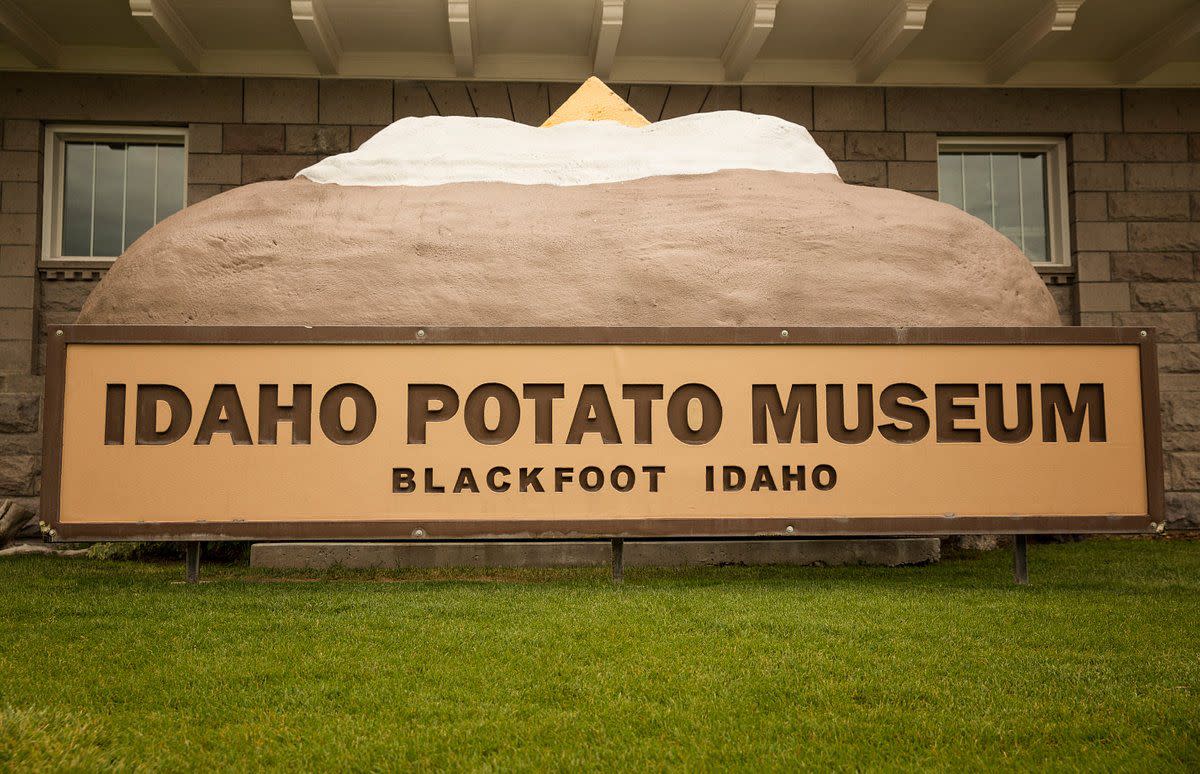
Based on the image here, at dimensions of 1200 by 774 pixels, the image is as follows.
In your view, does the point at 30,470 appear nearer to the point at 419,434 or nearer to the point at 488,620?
the point at 419,434

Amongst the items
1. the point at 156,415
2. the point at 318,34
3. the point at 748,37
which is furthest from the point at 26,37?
the point at 748,37

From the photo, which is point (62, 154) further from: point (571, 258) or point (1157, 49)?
point (1157, 49)

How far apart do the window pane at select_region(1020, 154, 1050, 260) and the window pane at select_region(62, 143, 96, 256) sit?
7.85 metres

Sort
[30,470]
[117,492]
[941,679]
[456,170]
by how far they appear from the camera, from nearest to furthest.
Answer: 1. [941,679]
2. [117,492]
3. [456,170]
4. [30,470]

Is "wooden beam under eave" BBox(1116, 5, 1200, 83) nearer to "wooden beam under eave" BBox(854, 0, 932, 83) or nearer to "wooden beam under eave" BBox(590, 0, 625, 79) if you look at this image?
"wooden beam under eave" BBox(854, 0, 932, 83)

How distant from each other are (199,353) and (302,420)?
449 millimetres

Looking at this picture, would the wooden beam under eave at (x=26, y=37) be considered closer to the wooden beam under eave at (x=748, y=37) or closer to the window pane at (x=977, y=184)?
the wooden beam under eave at (x=748, y=37)

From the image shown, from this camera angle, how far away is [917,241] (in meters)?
3.85

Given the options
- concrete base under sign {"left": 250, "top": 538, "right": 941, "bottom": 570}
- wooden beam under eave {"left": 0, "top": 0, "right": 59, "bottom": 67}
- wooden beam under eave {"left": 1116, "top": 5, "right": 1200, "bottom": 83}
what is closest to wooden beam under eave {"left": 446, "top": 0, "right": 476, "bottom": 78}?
wooden beam under eave {"left": 0, "top": 0, "right": 59, "bottom": 67}

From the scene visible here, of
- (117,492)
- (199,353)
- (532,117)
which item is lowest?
(117,492)

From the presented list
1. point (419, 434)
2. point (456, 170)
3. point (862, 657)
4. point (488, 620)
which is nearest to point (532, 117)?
point (456, 170)

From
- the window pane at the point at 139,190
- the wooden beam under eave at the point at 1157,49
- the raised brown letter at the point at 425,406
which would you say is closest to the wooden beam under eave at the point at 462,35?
the window pane at the point at 139,190

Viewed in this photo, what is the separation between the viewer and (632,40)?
718cm

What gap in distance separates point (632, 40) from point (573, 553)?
5.00 meters
